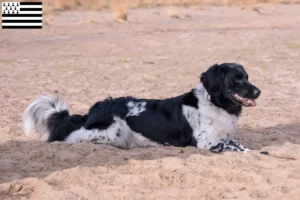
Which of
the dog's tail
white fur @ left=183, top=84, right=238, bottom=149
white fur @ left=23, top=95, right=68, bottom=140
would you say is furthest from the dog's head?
white fur @ left=23, top=95, right=68, bottom=140

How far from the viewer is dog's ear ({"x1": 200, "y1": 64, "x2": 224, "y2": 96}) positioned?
852 centimetres

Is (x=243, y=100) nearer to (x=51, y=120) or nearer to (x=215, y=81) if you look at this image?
(x=215, y=81)

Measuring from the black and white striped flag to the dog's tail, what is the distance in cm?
1185

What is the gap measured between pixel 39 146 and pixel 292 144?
280 cm

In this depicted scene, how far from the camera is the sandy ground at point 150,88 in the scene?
662cm

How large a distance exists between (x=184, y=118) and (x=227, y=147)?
24.4 inches

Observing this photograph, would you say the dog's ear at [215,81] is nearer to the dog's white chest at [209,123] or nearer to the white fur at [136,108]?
the dog's white chest at [209,123]

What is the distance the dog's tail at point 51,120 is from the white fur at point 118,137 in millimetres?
236

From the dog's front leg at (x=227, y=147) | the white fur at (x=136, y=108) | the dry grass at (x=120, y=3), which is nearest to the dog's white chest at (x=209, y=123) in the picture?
the dog's front leg at (x=227, y=147)

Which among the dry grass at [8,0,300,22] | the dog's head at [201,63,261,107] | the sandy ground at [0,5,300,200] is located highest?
the dog's head at [201,63,261,107]

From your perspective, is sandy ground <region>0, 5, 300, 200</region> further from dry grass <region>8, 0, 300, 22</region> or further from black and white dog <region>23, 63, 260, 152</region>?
dry grass <region>8, 0, 300, 22</region>

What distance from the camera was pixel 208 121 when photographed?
851 centimetres

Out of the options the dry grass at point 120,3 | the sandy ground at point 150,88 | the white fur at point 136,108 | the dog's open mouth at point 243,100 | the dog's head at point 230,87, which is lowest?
the dry grass at point 120,3

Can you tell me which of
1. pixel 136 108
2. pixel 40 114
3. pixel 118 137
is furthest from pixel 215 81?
pixel 40 114
